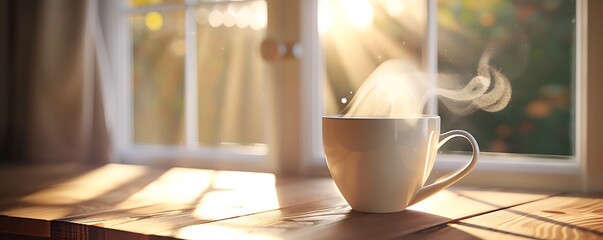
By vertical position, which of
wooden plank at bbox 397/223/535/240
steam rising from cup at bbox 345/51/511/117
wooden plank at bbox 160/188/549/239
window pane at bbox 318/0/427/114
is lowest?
wooden plank at bbox 397/223/535/240

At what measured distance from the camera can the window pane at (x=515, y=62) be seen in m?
1.22

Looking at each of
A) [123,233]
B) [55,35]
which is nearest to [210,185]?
[123,233]

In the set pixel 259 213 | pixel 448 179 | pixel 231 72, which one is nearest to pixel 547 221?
pixel 448 179

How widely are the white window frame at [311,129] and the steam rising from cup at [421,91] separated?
48 mm

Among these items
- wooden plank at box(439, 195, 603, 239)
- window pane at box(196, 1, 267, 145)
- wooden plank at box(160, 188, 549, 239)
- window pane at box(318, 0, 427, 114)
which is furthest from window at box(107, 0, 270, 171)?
wooden plank at box(439, 195, 603, 239)

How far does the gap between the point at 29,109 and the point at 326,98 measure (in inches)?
32.0

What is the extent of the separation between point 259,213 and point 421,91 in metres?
0.54

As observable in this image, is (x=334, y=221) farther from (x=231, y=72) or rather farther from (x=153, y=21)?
(x=153, y=21)

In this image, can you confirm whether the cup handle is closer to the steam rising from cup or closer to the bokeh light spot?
the steam rising from cup

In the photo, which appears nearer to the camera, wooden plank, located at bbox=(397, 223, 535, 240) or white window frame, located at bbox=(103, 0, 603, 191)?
wooden plank, located at bbox=(397, 223, 535, 240)

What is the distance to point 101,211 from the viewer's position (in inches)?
36.0

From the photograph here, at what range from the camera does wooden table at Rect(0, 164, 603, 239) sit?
A: 753 mm

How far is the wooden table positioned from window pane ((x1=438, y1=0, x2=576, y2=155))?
0.22m

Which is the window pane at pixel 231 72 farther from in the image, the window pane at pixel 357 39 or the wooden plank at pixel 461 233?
the wooden plank at pixel 461 233
